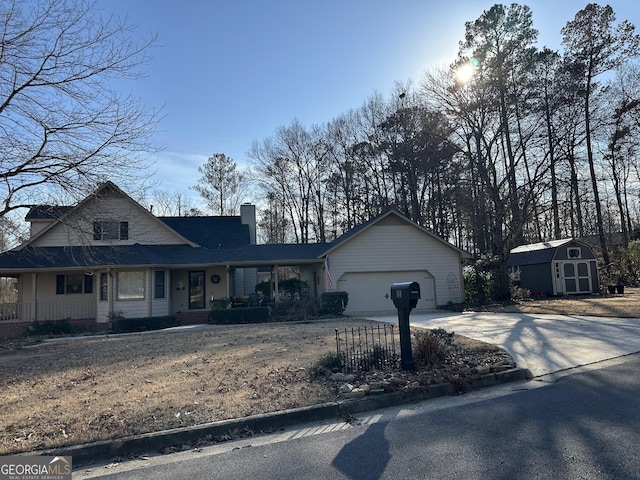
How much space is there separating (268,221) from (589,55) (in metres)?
27.7

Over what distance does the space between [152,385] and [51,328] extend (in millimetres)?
13729

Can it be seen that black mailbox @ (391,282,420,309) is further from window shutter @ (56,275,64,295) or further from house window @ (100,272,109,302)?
window shutter @ (56,275,64,295)

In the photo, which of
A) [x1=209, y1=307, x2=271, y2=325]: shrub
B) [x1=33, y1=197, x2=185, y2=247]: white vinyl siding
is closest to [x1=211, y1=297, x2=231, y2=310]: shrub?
[x1=209, y1=307, x2=271, y2=325]: shrub

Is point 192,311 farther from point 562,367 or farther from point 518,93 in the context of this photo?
point 518,93

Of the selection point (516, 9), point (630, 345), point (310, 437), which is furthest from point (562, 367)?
point (516, 9)

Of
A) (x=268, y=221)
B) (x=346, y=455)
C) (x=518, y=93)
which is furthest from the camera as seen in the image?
(x=268, y=221)

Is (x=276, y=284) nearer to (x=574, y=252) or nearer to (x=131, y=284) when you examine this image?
(x=131, y=284)

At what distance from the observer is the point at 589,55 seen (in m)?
27.2

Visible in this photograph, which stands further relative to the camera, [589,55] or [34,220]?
[589,55]

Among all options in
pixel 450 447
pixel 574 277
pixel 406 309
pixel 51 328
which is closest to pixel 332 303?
pixel 51 328

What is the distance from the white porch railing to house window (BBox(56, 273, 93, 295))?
639mm

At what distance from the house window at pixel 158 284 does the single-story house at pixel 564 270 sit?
1967 centimetres

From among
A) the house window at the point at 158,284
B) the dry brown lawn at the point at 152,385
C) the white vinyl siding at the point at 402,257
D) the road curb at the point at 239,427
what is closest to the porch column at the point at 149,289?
the house window at the point at 158,284

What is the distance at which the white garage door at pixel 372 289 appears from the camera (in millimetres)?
20828
